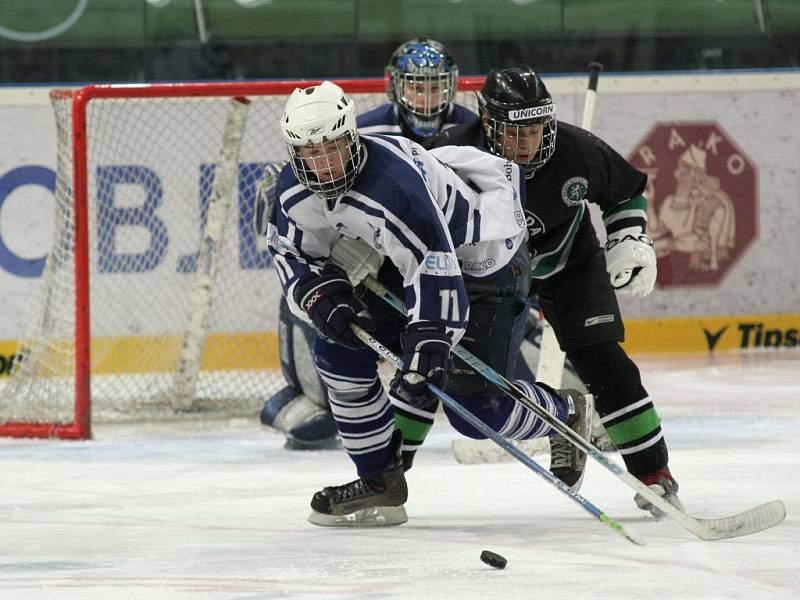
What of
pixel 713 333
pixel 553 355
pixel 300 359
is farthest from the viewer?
pixel 713 333

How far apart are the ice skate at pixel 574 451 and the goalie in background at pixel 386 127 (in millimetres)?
1102

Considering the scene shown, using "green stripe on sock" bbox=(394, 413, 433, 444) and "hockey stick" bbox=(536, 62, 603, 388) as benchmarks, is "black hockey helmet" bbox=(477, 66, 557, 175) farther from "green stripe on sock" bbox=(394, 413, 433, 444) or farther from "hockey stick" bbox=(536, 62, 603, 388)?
"hockey stick" bbox=(536, 62, 603, 388)

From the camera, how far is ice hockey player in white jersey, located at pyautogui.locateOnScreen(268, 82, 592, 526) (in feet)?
8.45

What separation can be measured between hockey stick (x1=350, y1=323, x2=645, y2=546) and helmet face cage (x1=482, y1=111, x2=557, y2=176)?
53 cm

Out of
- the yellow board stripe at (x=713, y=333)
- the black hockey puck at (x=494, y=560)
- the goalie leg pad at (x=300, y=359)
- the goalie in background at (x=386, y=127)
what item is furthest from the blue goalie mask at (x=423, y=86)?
the yellow board stripe at (x=713, y=333)

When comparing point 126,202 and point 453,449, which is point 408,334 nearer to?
point 453,449

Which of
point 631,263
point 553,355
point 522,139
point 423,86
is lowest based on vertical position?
point 553,355

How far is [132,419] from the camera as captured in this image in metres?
4.63

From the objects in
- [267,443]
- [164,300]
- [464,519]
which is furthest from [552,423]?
[164,300]

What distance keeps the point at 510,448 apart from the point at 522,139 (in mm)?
654

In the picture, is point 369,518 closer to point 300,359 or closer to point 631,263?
point 631,263

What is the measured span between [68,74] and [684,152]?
97.5 inches

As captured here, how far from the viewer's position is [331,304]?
8.79ft

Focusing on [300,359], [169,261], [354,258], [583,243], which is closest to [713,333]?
[169,261]
